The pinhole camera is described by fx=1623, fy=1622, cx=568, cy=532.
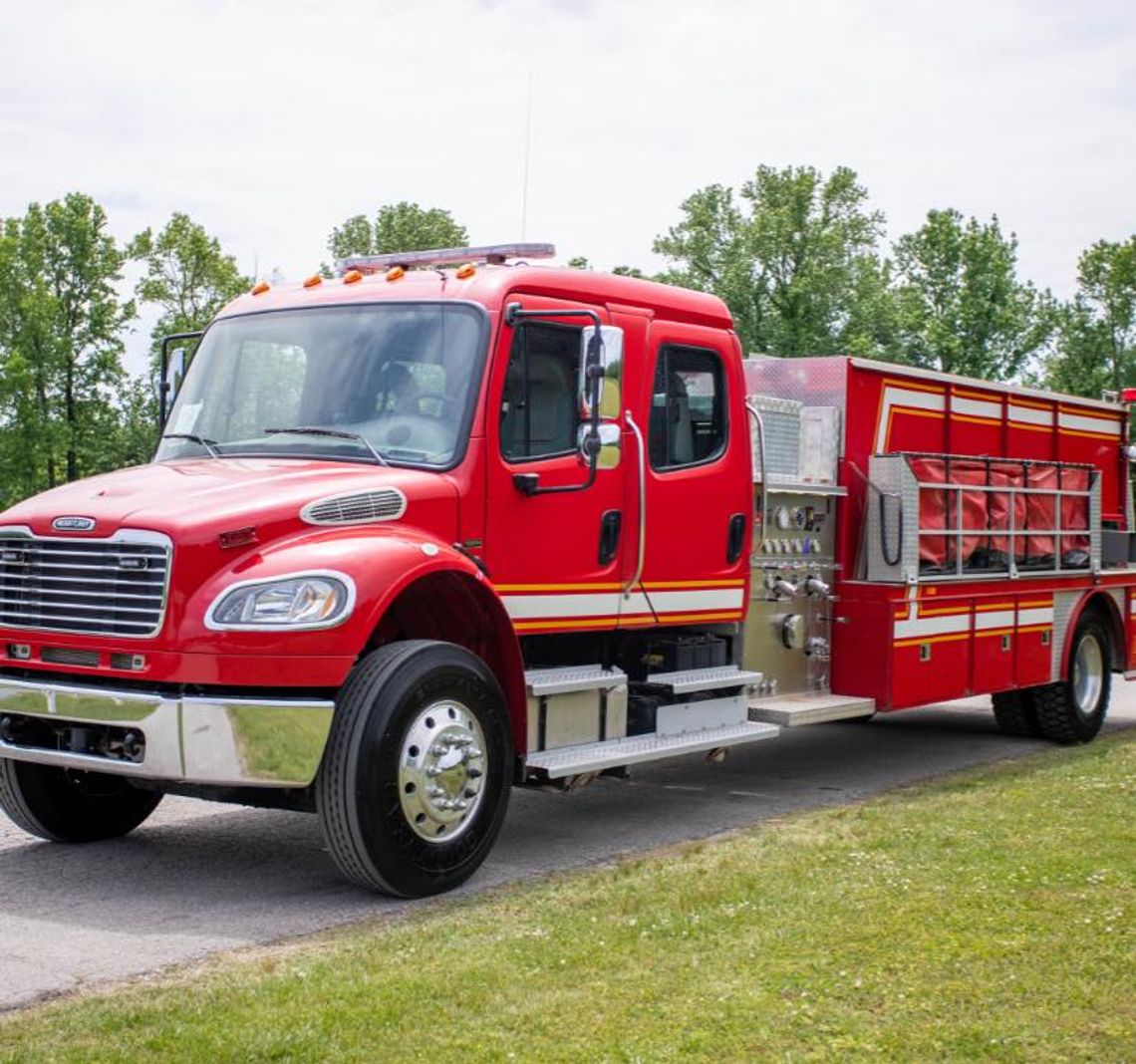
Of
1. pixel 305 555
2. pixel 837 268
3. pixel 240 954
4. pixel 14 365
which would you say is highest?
pixel 837 268

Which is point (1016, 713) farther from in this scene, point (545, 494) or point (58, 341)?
point (58, 341)

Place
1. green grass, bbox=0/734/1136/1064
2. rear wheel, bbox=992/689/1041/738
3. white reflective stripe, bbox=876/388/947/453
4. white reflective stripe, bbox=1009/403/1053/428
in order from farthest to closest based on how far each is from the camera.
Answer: rear wheel, bbox=992/689/1041/738, white reflective stripe, bbox=1009/403/1053/428, white reflective stripe, bbox=876/388/947/453, green grass, bbox=0/734/1136/1064

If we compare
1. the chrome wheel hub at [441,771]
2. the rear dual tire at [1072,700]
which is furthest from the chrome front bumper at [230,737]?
the rear dual tire at [1072,700]

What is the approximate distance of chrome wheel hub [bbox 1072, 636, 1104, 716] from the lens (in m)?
12.9

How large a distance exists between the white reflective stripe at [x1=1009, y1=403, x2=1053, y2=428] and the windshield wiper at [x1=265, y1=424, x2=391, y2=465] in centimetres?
627

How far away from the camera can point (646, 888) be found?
6844mm

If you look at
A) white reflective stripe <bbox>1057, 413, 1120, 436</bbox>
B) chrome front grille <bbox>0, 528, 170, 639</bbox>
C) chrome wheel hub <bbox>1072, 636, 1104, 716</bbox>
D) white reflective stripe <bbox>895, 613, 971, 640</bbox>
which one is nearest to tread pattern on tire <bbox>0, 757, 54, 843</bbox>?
chrome front grille <bbox>0, 528, 170, 639</bbox>

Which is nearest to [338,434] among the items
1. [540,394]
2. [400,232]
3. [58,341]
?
[540,394]

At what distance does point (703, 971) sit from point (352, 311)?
13.0ft

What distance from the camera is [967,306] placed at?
5169 centimetres

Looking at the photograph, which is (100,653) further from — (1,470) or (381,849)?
(1,470)

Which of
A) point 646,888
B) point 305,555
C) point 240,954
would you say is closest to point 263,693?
point 305,555

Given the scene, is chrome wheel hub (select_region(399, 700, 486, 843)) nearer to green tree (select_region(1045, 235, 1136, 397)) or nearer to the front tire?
the front tire

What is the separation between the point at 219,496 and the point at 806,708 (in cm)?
425
